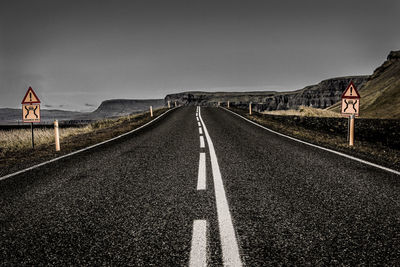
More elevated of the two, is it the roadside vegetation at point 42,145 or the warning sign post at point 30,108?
the warning sign post at point 30,108

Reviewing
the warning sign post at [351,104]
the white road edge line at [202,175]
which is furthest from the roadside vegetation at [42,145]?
the warning sign post at [351,104]

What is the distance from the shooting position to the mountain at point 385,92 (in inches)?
1368

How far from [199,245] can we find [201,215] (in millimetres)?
670

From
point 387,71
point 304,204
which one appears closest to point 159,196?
point 304,204

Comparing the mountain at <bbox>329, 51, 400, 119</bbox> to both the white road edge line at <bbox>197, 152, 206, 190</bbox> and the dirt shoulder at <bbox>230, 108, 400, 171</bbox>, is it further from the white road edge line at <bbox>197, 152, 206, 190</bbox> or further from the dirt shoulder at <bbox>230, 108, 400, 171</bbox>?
the white road edge line at <bbox>197, 152, 206, 190</bbox>

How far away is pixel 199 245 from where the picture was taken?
7.80ft

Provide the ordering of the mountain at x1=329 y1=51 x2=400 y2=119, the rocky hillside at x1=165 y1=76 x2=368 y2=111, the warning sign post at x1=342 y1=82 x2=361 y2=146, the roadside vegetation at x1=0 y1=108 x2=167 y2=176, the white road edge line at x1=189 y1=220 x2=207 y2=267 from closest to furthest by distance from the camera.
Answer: the white road edge line at x1=189 y1=220 x2=207 y2=267, the roadside vegetation at x1=0 y1=108 x2=167 y2=176, the warning sign post at x1=342 y1=82 x2=361 y2=146, the mountain at x1=329 y1=51 x2=400 y2=119, the rocky hillside at x1=165 y1=76 x2=368 y2=111

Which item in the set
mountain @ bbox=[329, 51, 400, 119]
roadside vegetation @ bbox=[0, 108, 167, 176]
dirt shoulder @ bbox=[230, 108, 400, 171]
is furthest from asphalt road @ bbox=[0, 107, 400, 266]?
mountain @ bbox=[329, 51, 400, 119]

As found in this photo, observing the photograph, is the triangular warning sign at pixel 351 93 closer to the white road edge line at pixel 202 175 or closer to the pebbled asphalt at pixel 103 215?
the white road edge line at pixel 202 175

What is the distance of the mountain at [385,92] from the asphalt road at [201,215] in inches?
1261

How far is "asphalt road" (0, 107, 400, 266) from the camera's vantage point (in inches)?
88.6

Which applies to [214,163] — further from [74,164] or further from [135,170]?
[74,164]

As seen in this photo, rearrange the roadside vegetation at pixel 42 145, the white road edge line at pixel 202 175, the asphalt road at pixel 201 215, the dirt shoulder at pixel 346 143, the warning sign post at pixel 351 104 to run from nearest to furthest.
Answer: the asphalt road at pixel 201 215
the white road edge line at pixel 202 175
the dirt shoulder at pixel 346 143
the roadside vegetation at pixel 42 145
the warning sign post at pixel 351 104

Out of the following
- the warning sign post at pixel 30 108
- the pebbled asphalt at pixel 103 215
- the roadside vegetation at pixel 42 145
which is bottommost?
the roadside vegetation at pixel 42 145
